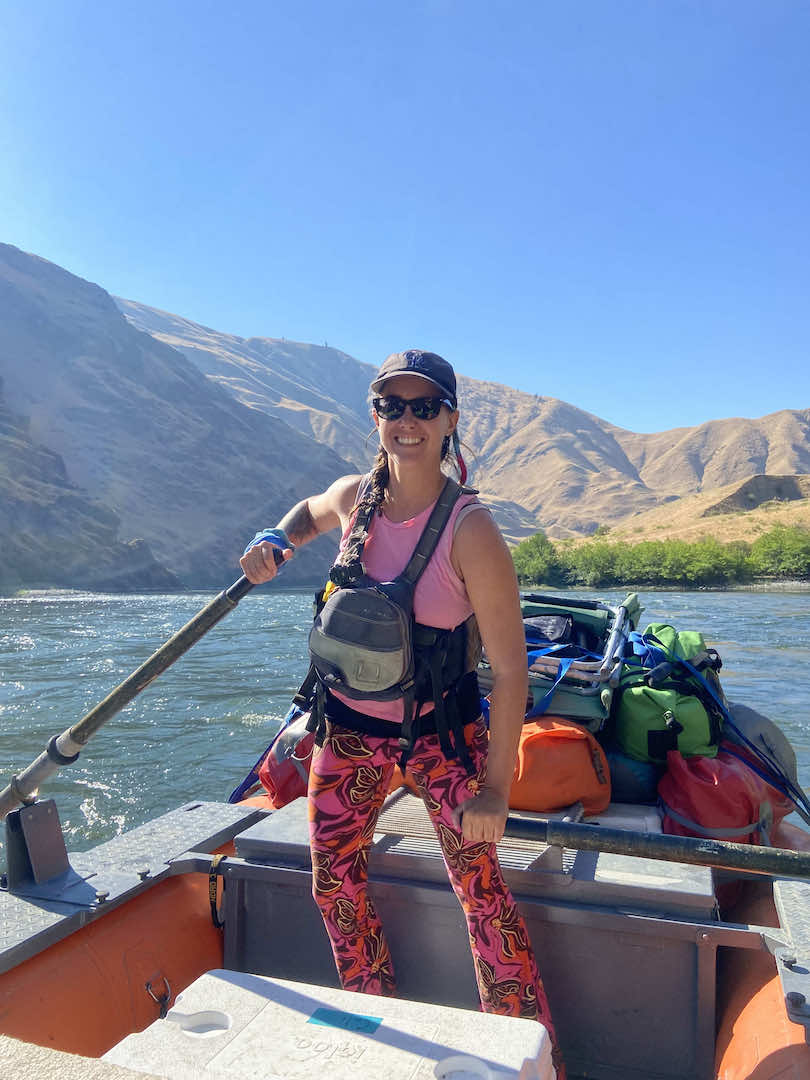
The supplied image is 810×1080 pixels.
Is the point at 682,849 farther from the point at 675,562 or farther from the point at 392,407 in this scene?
the point at 675,562

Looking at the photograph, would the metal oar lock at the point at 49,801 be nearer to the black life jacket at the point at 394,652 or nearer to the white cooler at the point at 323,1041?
the black life jacket at the point at 394,652

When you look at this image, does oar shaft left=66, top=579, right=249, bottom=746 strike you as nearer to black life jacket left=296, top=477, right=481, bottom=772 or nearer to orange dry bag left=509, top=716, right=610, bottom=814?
black life jacket left=296, top=477, right=481, bottom=772

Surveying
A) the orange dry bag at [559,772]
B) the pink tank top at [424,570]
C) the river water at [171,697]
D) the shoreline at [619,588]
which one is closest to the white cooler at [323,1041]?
the pink tank top at [424,570]

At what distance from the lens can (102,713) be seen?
278 cm

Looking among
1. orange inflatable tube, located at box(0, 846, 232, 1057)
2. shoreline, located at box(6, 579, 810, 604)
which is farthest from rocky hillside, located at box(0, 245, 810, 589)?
orange inflatable tube, located at box(0, 846, 232, 1057)

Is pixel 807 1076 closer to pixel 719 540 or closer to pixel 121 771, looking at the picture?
pixel 121 771

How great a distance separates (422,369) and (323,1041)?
1.58 m

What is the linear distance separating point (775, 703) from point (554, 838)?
12427 mm

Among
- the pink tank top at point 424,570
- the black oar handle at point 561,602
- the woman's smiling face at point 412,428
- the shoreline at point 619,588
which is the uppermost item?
the woman's smiling face at point 412,428

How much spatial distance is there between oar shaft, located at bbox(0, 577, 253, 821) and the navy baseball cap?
91 cm

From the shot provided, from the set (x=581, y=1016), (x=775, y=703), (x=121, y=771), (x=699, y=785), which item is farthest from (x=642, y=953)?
(x=775, y=703)

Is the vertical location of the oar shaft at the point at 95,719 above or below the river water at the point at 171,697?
above

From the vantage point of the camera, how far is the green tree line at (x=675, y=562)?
59.6 metres

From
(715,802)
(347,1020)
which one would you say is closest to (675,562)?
(715,802)
